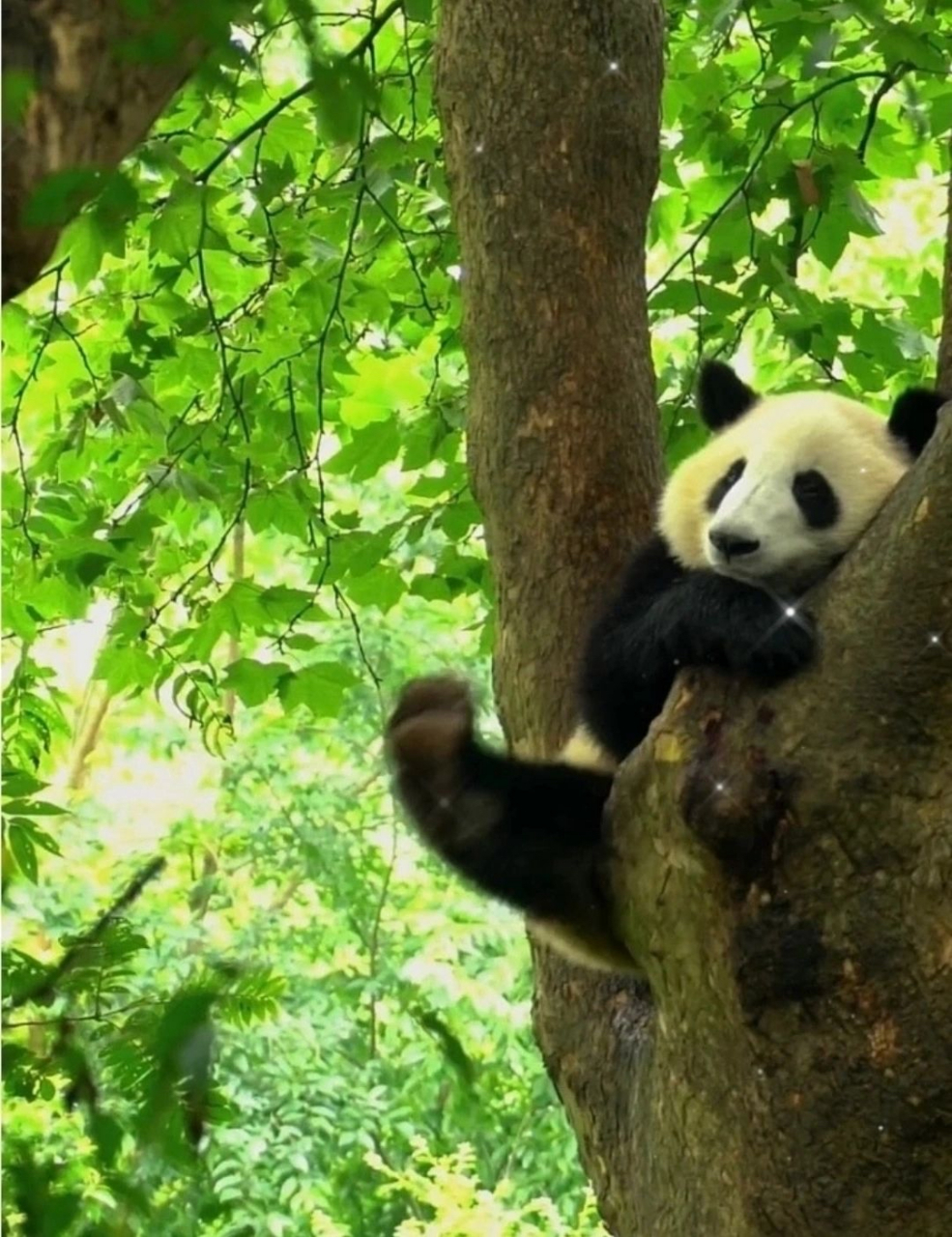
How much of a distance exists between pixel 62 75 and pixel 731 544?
1.65m

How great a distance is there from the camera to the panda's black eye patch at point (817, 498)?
8.43 feet

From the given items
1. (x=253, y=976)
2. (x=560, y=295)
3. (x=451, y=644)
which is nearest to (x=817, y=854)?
(x=253, y=976)

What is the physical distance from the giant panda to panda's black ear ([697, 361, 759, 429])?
0.08 m

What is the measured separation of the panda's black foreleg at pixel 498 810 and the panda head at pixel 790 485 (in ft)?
1.30

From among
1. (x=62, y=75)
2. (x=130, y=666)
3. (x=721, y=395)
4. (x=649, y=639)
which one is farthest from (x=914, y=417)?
(x=130, y=666)

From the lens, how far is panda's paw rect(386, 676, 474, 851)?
2.20 metres

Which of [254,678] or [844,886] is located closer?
[844,886]

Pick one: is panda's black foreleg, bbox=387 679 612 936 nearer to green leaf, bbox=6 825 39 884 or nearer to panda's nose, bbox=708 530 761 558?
panda's nose, bbox=708 530 761 558

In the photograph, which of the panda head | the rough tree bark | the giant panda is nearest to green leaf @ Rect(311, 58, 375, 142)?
the rough tree bark

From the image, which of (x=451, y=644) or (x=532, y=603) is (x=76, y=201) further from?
(x=451, y=644)

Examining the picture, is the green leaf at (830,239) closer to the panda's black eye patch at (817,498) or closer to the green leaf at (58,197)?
the panda's black eye patch at (817,498)

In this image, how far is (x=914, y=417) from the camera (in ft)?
8.37

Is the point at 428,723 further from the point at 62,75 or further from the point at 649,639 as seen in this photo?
the point at 62,75

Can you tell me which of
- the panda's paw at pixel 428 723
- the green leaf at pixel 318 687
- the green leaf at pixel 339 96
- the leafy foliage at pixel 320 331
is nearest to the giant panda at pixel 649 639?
the panda's paw at pixel 428 723
